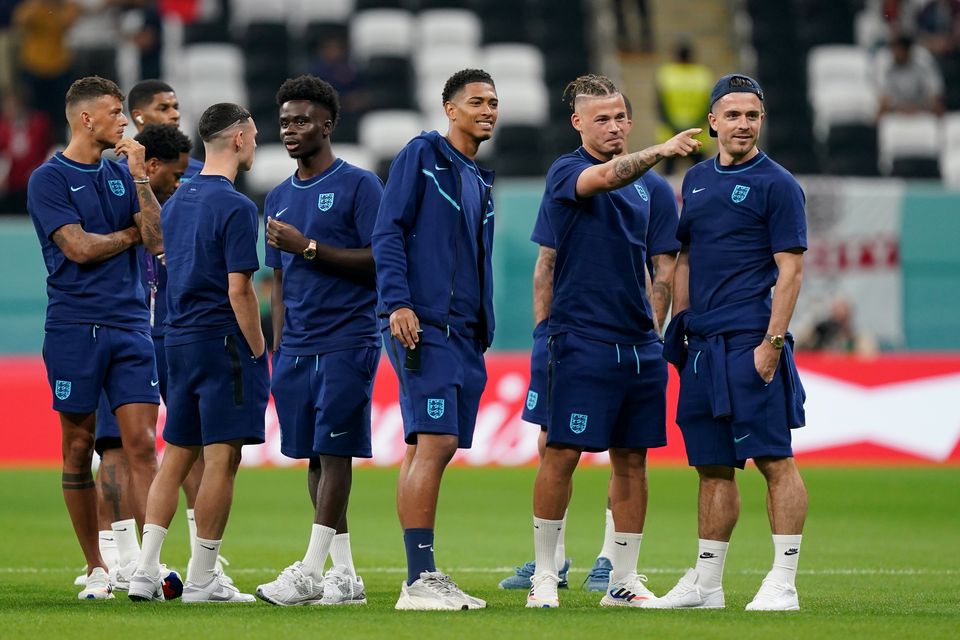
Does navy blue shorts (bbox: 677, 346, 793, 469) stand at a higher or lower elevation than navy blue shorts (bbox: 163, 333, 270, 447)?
lower

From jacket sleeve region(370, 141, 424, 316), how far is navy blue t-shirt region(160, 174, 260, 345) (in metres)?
0.67

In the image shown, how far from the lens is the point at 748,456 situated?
718 centimetres

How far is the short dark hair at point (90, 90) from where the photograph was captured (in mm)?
8281

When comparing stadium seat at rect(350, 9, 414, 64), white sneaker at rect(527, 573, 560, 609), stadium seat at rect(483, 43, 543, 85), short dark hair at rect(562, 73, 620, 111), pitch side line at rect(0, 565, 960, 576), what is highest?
stadium seat at rect(350, 9, 414, 64)

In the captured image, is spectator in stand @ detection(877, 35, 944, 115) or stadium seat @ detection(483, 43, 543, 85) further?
stadium seat @ detection(483, 43, 543, 85)

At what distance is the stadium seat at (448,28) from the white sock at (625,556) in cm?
1735

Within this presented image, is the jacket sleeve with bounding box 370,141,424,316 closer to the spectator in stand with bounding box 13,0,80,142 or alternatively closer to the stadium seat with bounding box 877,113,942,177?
the spectator in stand with bounding box 13,0,80,142

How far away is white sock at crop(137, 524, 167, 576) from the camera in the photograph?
24.6ft

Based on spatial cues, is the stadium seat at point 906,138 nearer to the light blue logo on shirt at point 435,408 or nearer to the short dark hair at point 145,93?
the short dark hair at point 145,93

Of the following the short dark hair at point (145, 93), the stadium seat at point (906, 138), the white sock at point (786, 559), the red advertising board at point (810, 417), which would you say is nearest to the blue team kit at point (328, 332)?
the short dark hair at point (145, 93)

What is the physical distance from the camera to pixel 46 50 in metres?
22.0

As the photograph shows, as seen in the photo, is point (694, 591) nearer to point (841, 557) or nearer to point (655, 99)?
point (841, 557)

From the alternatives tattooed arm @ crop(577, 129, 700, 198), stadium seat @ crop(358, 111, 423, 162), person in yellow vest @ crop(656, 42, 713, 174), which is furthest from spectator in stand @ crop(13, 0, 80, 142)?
tattooed arm @ crop(577, 129, 700, 198)

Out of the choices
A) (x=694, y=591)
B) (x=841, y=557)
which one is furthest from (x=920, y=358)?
(x=694, y=591)
